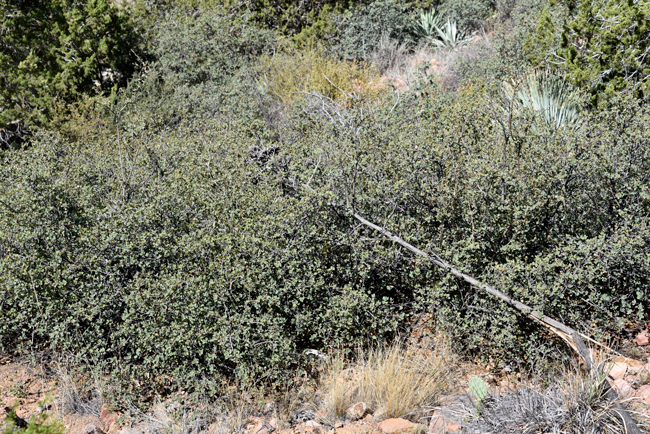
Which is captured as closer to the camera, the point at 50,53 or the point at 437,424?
the point at 437,424

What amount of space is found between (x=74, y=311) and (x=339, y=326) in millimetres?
1878

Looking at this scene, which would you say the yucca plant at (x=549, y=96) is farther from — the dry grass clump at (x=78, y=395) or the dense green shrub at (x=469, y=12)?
the dense green shrub at (x=469, y=12)

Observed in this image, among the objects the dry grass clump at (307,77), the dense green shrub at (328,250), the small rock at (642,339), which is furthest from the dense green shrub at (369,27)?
the small rock at (642,339)

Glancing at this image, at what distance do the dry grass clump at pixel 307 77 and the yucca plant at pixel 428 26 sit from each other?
2822 millimetres

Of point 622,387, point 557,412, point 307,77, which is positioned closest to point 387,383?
point 557,412

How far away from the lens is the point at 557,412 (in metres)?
2.95

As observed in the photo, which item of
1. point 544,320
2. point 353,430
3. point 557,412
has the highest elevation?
point 544,320

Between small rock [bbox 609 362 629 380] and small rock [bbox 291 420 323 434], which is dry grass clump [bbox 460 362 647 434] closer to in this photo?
small rock [bbox 609 362 629 380]

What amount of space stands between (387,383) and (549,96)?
4662mm

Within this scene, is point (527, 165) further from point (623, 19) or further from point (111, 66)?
point (111, 66)

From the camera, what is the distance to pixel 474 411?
3209mm

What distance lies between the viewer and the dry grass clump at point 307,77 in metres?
8.45

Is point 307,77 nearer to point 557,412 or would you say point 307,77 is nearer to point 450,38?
point 450,38

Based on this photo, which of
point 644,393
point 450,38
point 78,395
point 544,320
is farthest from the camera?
point 450,38
